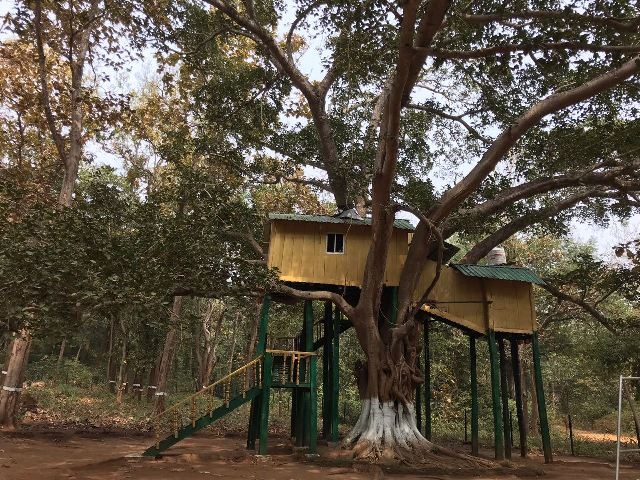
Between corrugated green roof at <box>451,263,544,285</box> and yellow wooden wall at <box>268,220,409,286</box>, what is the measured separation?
199cm

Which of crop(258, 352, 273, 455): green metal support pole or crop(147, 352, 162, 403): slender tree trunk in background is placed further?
crop(147, 352, 162, 403): slender tree trunk in background

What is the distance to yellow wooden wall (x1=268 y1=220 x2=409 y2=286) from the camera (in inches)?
565

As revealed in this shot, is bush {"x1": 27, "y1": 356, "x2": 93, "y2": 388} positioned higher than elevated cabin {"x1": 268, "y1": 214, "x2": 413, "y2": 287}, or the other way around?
elevated cabin {"x1": 268, "y1": 214, "x2": 413, "y2": 287}

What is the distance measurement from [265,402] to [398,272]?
209 inches

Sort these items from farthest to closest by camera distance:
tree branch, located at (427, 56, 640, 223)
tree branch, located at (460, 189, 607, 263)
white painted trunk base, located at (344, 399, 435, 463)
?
tree branch, located at (460, 189, 607, 263) < white painted trunk base, located at (344, 399, 435, 463) < tree branch, located at (427, 56, 640, 223)

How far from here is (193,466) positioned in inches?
455

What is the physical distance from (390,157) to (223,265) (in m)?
5.22

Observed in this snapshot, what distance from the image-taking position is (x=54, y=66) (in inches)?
719

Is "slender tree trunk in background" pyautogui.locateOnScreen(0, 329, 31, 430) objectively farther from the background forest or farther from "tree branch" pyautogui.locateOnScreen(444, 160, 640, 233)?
"tree branch" pyautogui.locateOnScreen(444, 160, 640, 233)

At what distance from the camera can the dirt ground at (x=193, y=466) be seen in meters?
10.3

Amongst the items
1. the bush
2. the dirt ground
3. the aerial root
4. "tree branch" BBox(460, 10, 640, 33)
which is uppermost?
"tree branch" BBox(460, 10, 640, 33)

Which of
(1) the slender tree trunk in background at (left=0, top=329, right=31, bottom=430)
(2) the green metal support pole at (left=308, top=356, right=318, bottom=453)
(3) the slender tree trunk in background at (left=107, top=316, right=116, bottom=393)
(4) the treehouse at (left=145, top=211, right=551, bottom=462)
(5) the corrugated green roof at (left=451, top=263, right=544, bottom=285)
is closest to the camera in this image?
(2) the green metal support pole at (left=308, top=356, right=318, bottom=453)

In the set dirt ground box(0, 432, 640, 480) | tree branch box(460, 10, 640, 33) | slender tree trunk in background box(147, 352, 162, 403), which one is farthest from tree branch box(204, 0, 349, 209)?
slender tree trunk in background box(147, 352, 162, 403)

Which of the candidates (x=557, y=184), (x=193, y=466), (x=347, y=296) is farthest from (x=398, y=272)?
(x=193, y=466)
